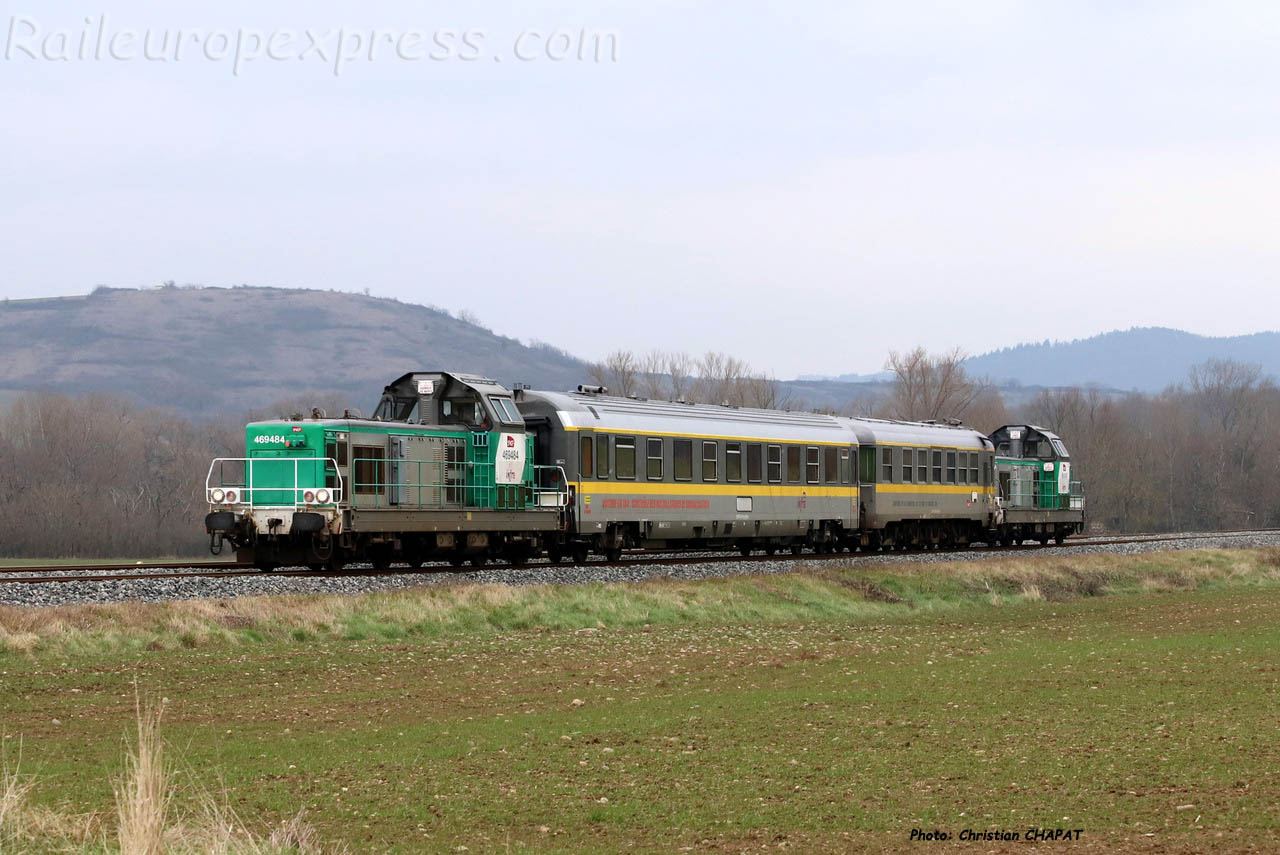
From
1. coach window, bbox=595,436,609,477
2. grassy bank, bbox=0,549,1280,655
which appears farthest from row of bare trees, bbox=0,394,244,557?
grassy bank, bbox=0,549,1280,655

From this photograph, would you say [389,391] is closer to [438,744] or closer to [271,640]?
[271,640]

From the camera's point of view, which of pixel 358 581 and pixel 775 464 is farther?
pixel 775 464

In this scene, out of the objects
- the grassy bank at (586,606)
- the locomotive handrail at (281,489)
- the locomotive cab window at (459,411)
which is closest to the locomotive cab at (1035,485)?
the grassy bank at (586,606)

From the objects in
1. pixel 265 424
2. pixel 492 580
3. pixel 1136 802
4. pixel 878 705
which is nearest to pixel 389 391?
pixel 265 424

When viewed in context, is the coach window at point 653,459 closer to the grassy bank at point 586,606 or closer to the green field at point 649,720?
the grassy bank at point 586,606

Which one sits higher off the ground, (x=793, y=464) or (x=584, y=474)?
(x=793, y=464)

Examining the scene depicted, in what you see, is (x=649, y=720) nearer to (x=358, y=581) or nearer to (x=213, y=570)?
(x=358, y=581)

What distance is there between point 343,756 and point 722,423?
26.2 meters

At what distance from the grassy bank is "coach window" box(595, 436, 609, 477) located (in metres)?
4.91

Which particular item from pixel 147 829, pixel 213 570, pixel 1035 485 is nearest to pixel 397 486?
pixel 213 570

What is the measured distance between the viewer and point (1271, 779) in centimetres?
1167

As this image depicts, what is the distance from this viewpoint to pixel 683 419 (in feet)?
124

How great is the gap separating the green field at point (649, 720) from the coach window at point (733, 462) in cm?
1012

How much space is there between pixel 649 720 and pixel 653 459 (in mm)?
20767
